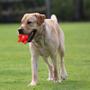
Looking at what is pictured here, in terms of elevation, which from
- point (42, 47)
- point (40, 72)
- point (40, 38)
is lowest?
point (40, 72)

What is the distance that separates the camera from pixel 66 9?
60156mm

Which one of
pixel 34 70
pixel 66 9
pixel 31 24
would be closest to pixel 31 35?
pixel 31 24

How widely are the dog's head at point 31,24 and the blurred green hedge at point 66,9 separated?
47446 mm

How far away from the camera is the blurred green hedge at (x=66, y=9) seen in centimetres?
5953

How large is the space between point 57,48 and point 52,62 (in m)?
0.44

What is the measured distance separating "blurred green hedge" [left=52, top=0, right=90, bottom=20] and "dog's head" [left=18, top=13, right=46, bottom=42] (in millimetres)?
47446

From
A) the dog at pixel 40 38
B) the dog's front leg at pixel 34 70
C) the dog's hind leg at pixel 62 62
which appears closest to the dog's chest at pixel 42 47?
the dog at pixel 40 38

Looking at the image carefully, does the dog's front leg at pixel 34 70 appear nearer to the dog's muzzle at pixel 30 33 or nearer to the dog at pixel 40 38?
the dog at pixel 40 38

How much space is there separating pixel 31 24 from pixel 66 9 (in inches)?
1907

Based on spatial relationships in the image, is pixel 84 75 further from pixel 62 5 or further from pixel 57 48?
pixel 62 5

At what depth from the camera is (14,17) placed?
5797cm

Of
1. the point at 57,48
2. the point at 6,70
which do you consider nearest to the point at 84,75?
the point at 57,48

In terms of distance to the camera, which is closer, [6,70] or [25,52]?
[6,70]

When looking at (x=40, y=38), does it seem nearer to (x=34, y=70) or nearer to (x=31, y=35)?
(x=31, y=35)
